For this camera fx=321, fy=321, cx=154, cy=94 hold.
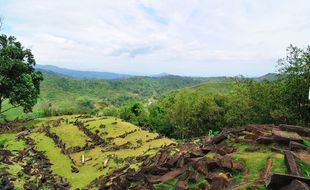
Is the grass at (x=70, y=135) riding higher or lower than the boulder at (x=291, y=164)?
lower

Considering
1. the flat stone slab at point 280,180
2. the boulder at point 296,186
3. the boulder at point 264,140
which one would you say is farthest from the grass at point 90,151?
the boulder at point 296,186

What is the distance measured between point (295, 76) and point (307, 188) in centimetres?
2982

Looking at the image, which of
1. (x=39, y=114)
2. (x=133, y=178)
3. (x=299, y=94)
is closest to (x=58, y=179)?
(x=133, y=178)

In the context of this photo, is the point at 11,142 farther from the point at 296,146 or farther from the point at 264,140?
the point at 296,146

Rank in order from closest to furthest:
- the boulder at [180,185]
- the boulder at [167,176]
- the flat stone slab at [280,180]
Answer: the flat stone slab at [280,180] → the boulder at [180,185] → the boulder at [167,176]

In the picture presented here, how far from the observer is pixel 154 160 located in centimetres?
1534

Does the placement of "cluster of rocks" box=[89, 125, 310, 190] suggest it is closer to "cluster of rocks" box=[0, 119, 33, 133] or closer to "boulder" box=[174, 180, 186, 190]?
"boulder" box=[174, 180, 186, 190]

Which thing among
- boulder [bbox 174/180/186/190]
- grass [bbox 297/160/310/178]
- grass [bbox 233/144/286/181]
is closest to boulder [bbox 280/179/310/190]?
grass [bbox 233/144/286/181]

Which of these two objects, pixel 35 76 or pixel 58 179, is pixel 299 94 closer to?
pixel 58 179

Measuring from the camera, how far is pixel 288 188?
820 cm

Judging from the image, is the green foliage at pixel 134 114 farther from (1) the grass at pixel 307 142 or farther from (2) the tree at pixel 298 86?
(1) the grass at pixel 307 142

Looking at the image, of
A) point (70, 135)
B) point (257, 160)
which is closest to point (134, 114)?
point (70, 135)

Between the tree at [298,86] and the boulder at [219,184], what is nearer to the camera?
the boulder at [219,184]

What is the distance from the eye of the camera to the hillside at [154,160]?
33.6ft
